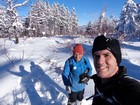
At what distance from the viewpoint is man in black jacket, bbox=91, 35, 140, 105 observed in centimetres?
165

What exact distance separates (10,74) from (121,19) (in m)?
44.4

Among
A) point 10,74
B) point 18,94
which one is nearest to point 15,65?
point 10,74

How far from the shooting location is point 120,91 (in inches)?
67.1

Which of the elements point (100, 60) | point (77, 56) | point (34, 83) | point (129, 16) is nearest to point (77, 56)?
point (77, 56)

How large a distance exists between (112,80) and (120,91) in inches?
7.8

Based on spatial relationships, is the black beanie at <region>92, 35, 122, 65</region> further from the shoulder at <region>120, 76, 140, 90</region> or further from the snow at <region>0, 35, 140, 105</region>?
the snow at <region>0, 35, 140, 105</region>

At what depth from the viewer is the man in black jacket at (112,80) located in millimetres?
1646

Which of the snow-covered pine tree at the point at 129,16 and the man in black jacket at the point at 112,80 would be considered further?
the snow-covered pine tree at the point at 129,16

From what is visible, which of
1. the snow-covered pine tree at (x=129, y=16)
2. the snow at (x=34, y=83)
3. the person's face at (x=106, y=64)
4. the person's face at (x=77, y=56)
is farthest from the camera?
the snow-covered pine tree at (x=129, y=16)

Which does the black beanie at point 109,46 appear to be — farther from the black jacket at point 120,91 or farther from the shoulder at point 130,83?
the shoulder at point 130,83

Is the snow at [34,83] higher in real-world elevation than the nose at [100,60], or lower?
lower

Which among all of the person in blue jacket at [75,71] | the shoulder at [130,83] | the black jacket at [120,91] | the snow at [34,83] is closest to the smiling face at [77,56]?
the person in blue jacket at [75,71]

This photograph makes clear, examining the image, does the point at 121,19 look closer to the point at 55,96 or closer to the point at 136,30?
the point at 136,30

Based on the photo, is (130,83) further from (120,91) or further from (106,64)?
(106,64)
